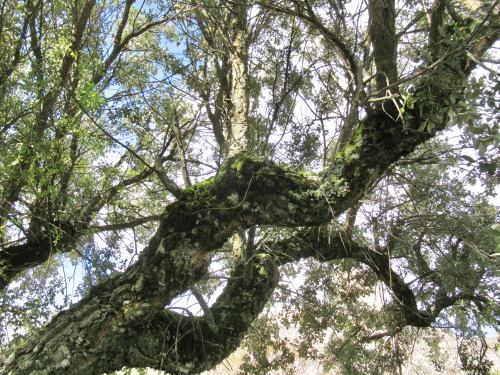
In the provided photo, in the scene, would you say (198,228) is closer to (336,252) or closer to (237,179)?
(237,179)

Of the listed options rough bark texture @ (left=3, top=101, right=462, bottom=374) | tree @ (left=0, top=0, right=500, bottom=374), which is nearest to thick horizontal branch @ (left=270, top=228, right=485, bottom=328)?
tree @ (left=0, top=0, right=500, bottom=374)

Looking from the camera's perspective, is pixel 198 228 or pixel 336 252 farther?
pixel 336 252

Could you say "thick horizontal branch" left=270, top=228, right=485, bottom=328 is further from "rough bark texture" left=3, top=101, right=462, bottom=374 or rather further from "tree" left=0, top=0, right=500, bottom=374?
"rough bark texture" left=3, top=101, right=462, bottom=374

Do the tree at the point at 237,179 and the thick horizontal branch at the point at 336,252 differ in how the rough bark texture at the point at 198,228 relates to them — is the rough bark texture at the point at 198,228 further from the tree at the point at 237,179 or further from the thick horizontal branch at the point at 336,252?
the thick horizontal branch at the point at 336,252

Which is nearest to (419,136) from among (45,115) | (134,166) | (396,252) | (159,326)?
(159,326)

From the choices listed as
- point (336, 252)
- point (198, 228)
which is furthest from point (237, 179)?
point (336, 252)

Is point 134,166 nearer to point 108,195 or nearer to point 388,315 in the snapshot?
point 108,195

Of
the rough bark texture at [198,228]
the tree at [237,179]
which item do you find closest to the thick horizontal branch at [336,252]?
the tree at [237,179]

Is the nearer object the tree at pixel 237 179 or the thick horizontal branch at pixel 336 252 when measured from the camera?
the tree at pixel 237 179

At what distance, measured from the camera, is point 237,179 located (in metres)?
3.32

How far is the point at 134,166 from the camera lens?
20.1ft

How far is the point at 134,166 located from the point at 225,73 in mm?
1992

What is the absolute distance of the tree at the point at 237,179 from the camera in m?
2.93

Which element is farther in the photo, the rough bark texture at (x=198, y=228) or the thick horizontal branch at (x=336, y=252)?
the thick horizontal branch at (x=336, y=252)
